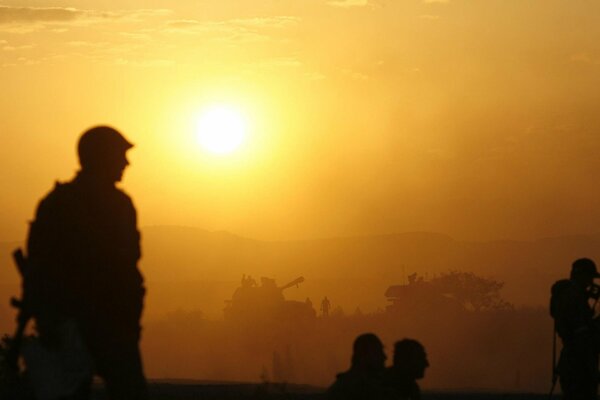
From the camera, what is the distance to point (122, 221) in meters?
9.40

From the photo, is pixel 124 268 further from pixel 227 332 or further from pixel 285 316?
pixel 227 332

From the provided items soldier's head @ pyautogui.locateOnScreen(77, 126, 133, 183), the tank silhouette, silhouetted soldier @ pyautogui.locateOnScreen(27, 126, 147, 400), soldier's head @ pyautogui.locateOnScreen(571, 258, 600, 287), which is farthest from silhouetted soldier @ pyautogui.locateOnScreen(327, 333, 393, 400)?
the tank silhouette

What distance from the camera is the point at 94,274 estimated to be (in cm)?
921

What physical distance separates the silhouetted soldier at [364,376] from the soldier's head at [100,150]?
2617 millimetres

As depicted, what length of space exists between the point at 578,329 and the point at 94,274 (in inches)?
317

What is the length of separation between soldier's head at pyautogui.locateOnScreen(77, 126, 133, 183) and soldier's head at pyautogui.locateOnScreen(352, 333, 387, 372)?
8.59 feet

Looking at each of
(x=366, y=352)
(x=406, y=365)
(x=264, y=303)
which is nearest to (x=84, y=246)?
(x=366, y=352)

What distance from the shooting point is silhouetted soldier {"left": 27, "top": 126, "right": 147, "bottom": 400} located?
9.10 metres

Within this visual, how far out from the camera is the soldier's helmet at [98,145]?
31.0 feet

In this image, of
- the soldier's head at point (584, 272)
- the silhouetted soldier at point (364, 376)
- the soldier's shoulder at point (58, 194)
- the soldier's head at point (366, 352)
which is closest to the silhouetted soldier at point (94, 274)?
the soldier's shoulder at point (58, 194)

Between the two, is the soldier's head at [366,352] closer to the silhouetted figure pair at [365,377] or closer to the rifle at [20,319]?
the silhouetted figure pair at [365,377]

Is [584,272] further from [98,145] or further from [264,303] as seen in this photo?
[264,303]

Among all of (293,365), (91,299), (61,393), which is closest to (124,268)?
(91,299)

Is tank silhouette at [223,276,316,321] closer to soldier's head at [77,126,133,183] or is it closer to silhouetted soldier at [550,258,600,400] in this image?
silhouetted soldier at [550,258,600,400]
